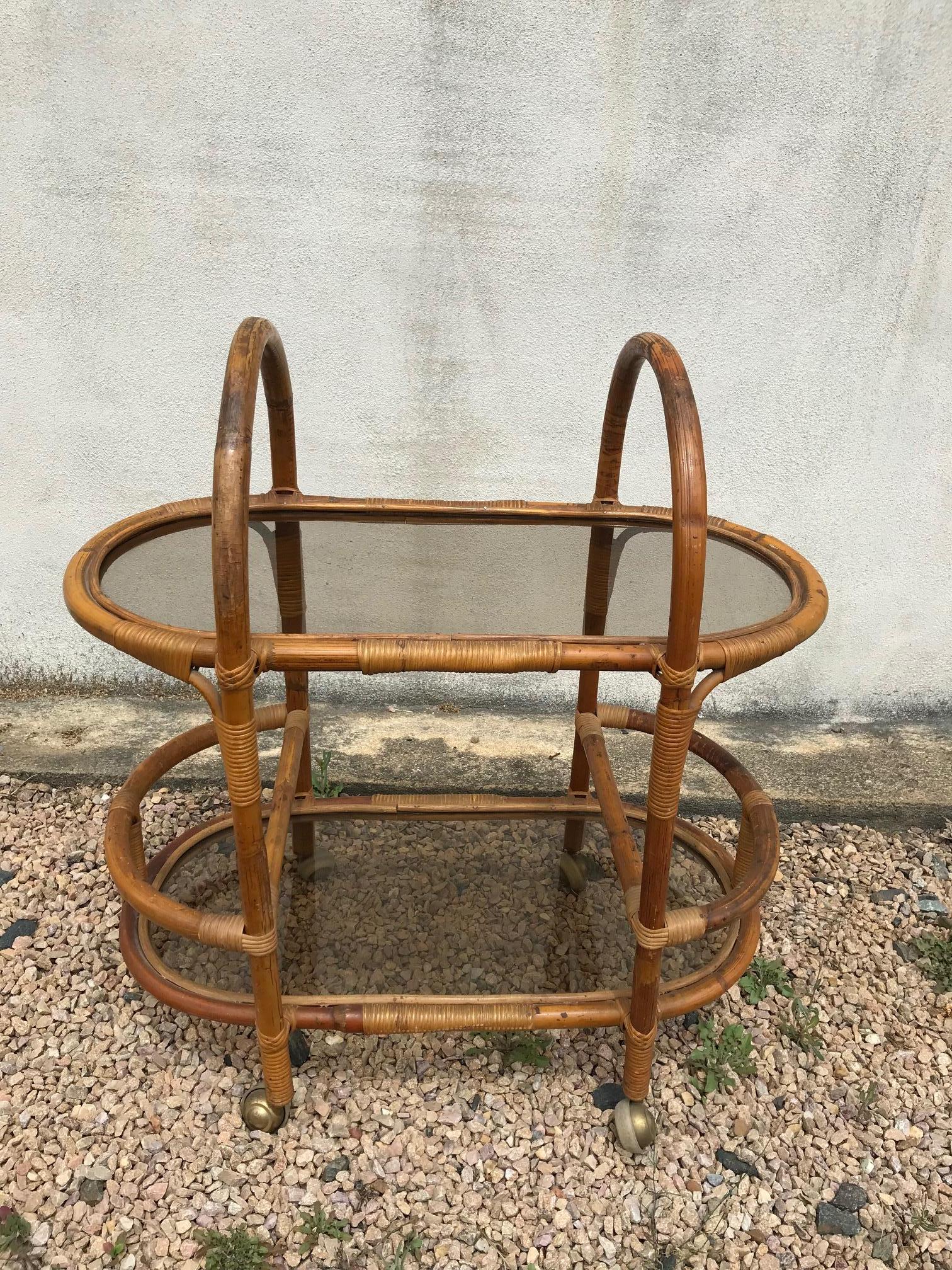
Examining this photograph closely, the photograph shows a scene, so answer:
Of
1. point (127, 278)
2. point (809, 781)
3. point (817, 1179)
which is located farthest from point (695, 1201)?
point (127, 278)

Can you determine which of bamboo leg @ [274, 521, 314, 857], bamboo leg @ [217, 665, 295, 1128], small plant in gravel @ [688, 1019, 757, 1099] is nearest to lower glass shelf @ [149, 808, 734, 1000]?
small plant in gravel @ [688, 1019, 757, 1099]

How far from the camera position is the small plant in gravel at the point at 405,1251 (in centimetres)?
142

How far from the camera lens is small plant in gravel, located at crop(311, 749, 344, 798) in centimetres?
240

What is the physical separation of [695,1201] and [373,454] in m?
1.99

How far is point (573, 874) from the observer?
7.14 feet

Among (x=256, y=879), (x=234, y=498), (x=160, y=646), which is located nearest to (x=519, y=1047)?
(x=256, y=879)

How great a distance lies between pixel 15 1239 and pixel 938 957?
1952mm

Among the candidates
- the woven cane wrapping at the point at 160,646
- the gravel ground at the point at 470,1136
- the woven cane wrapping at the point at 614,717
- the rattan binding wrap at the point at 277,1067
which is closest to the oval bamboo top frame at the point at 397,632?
the woven cane wrapping at the point at 160,646

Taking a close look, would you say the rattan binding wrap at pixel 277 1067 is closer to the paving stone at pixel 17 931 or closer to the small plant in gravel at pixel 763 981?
the paving stone at pixel 17 931

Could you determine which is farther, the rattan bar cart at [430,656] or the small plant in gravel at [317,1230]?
the small plant in gravel at [317,1230]

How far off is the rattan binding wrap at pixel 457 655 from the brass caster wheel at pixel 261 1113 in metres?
0.89

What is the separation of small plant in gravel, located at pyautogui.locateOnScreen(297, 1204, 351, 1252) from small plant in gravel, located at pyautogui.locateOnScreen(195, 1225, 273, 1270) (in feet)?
0.18

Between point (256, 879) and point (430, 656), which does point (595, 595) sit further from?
point (256, 879)

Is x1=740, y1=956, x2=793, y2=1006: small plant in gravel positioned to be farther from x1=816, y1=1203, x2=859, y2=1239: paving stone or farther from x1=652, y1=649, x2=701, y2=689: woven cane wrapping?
x1=652, y1=649, x2=701, y2=689: woven cane wrapping
